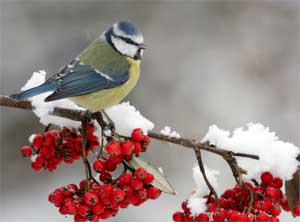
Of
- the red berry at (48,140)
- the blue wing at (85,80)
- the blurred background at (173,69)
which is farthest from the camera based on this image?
the blurred background at (173,69)

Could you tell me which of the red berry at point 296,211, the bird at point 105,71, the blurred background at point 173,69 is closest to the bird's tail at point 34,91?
the bird at point 105,71

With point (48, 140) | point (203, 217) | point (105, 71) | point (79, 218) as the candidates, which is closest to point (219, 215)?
point (203, 217)

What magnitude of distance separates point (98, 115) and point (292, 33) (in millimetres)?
3232

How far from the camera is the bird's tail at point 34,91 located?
5.08 feet

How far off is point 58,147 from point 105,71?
593 mm

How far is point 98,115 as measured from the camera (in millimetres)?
1520

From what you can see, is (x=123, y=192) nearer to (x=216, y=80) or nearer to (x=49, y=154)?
(x=49, y=154)

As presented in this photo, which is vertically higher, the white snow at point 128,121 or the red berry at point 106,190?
the white snow at point 128,121

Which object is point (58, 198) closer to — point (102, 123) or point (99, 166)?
point (99, 166)

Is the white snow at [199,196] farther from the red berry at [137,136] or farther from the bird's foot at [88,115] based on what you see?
the bird's foot at [88,115]

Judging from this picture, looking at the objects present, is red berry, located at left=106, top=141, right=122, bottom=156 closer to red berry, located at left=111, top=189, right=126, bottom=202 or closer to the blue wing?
red berry, located at left=111, top=189, right=126, bottom=202

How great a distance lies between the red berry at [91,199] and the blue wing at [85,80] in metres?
0.65

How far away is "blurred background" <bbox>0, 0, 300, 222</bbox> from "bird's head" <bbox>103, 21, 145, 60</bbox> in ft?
6.08

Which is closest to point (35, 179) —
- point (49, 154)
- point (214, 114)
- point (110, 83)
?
point (214, 114)
